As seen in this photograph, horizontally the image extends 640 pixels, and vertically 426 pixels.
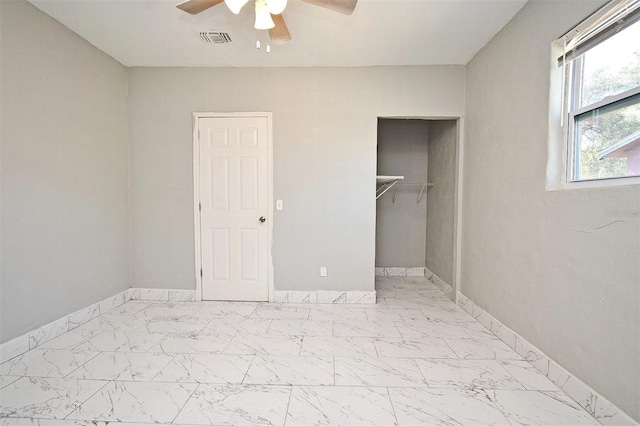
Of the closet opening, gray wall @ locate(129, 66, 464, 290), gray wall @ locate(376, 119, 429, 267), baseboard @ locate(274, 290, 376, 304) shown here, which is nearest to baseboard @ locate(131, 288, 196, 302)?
gray wall @ locate(129, 66, 464, 290)

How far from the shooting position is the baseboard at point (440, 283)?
11.1 feet

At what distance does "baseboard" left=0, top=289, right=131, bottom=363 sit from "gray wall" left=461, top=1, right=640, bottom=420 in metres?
3.83

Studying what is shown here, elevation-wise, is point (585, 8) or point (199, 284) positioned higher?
point (585, 8)

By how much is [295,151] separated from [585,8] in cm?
248

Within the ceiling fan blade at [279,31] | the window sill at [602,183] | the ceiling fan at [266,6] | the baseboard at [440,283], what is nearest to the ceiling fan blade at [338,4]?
the ceiling fan at [266,6]

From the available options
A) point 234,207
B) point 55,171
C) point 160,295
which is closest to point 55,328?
point 160,295

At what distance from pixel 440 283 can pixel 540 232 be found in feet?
6.22

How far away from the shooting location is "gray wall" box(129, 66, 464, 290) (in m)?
3.18

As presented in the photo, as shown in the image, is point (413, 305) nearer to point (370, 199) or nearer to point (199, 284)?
point (370, 199)

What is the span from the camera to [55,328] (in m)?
2.41

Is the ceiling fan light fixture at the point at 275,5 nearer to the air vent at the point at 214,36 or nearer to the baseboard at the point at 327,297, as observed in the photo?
the air vent at the point at 214,36

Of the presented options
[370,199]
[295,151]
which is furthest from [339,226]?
[295,151]

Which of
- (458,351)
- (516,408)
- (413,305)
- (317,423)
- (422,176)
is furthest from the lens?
(422,176)

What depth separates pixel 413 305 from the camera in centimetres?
317
